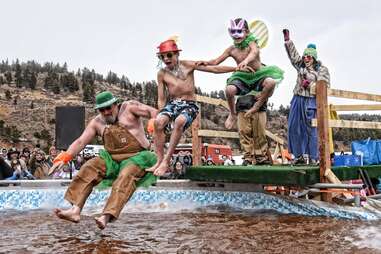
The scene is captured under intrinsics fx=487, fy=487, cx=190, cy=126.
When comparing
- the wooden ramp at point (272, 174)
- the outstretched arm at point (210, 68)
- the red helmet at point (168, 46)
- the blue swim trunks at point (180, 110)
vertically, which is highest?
the red helmet at point (168, 46)

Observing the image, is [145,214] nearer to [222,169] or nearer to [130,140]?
[222,169]

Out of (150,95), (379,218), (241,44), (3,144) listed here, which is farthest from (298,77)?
(150,95)

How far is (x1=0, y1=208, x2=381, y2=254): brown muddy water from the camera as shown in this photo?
10.9 feet

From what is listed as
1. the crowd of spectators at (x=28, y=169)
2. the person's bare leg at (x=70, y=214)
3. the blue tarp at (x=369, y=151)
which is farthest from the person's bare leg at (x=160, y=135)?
the crowd of spectators at (x=28, y=169)

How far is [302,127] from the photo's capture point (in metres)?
6.62

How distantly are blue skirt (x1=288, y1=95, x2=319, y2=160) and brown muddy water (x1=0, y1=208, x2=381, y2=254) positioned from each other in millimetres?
1825

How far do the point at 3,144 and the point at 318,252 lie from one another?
2999 cm

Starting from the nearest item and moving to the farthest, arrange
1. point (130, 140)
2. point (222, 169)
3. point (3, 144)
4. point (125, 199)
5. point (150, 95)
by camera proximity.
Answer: point (125, 199), point (130, 140), point (222, 169), point (3, 144), point (150, 95)

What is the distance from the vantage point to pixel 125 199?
12.7 feet

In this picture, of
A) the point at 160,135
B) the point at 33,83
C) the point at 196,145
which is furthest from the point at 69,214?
the point at 33,83

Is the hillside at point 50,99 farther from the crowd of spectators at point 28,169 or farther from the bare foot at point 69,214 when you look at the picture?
the bare foot at point 69,214

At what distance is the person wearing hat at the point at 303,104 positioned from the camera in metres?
6.59

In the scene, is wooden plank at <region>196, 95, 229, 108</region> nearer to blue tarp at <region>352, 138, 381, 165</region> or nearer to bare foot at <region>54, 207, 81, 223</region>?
blue tarp at <region>352, 138, 381, 165</region>

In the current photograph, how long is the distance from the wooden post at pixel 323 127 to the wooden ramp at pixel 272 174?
0.07 m
